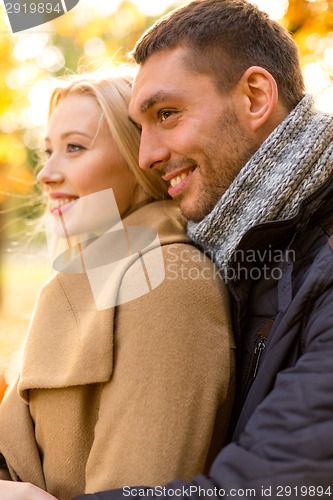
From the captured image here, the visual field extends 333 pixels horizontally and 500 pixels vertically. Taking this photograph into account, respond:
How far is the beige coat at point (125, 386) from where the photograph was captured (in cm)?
170

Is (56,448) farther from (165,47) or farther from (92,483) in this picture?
(165,47)

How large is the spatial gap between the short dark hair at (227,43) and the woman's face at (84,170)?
1.00 ft

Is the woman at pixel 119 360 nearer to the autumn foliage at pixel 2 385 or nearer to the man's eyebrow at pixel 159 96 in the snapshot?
the man's eyebrow at pixel 159 96

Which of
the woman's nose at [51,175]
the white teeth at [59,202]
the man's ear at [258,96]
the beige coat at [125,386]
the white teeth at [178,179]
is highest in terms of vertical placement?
the man's ear at [258,96]

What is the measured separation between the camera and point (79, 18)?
5.72 metres

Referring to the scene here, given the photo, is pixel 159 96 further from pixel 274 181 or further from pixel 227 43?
pixel 274 181

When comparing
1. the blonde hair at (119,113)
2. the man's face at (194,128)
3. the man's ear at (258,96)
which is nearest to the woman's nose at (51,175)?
the blonde hair at (119,113)

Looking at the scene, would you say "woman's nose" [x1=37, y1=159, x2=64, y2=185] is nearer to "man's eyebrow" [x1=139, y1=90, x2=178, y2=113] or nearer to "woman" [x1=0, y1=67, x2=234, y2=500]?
"woman" [x1=0, y1=67, x2=234, y2=500]

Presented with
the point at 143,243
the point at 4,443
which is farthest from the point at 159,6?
the point at 4,443

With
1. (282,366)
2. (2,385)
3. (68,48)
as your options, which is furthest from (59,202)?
(68,48)

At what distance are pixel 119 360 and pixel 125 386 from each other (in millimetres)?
82

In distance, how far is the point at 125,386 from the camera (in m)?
1.75

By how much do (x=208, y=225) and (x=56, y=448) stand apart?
85 centimetres

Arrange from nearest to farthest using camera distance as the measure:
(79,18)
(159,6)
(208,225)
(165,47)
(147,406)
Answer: (147,406)
(208,225)
(165,47)
(159,6)
(79,18)
